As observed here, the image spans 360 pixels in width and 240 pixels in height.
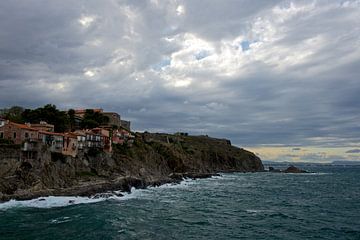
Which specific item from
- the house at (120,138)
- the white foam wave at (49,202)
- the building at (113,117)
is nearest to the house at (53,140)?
the white foam wave at (49,202)

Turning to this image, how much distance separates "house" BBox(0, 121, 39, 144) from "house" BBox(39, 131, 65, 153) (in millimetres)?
3234

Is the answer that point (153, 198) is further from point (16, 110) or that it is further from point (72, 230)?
point (16, 110)

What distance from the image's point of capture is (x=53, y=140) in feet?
261

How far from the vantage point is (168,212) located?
5403 centimetres

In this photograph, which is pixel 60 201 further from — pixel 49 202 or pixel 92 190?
pixel 92 190

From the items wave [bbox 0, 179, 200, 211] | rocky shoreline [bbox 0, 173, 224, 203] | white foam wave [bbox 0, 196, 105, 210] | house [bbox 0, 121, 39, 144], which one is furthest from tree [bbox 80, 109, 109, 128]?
white foam wave [bbox 0, 196, 105, 210]

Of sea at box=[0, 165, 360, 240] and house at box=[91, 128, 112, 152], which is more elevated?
house at box=[91, 128, 112, 152]

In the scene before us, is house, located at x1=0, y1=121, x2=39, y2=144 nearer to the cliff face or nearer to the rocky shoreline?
the cliff face

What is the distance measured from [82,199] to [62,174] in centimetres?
1107

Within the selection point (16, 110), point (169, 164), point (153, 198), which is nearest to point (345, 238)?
point (153, 198)

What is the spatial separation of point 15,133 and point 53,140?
28.9ft

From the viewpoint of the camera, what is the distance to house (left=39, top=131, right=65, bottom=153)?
7744 centimetres

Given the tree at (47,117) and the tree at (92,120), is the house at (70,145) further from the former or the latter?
the tree at (92,120)

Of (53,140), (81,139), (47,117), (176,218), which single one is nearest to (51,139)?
(53,140)
